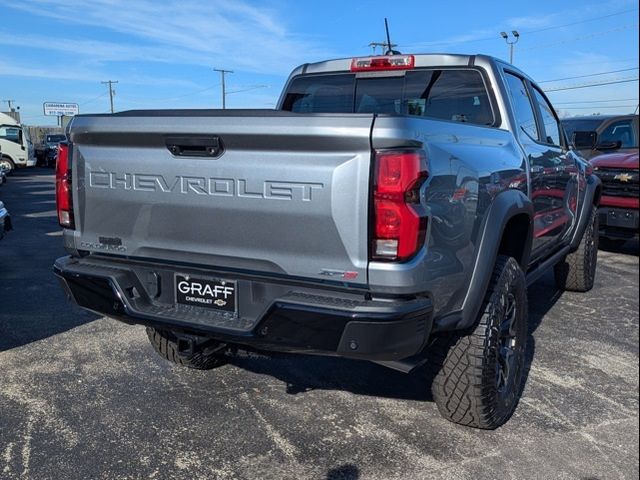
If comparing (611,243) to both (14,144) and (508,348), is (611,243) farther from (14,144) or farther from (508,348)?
(14,144)

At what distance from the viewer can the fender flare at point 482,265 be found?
9.14ft

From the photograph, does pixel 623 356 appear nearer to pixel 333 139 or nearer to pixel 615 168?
pixel 333 139

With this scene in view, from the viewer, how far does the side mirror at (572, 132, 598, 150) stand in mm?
5379

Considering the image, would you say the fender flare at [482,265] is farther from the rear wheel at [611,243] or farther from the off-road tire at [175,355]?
the rear wheel at [611,243]

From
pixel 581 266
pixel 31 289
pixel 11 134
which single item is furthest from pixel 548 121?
pixel 11 134

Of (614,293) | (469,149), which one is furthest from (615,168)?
(469,149)

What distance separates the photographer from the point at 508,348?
11.2 ft

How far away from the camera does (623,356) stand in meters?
4.34

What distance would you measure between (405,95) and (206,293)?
220 cm

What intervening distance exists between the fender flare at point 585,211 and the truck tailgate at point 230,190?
11.7 ft

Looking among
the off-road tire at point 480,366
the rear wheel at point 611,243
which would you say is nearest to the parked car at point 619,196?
the rear wheel at point 611,243

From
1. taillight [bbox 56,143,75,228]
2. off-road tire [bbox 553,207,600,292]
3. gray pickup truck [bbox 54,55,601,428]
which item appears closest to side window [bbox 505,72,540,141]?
gray pickup truck [bbox 54,55,601,428]

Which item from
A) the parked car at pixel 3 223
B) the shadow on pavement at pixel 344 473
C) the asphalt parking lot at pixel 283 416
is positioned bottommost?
the shadow on pavement at pixel 344 473

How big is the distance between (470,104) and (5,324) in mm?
4056
